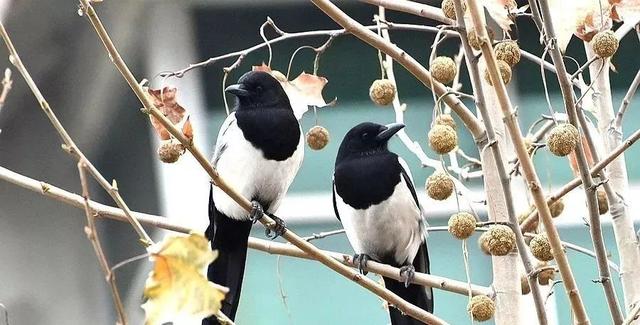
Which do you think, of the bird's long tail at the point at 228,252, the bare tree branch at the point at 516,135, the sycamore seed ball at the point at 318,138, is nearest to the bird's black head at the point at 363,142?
the bird's long tail at the point at 228,252

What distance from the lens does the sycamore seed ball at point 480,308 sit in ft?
3.64

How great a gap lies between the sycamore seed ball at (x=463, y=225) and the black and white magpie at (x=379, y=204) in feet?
2.73

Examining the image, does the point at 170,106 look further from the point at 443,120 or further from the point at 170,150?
the point at 443,120

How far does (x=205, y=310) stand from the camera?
2.30ft

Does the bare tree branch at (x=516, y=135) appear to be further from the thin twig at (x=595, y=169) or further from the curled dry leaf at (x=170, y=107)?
the curled dry leaf at (x=170, y=107)

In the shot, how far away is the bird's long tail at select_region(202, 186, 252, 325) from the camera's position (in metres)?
1.56

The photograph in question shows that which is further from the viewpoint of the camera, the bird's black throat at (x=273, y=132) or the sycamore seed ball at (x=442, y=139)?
the bird's black throat at (x=273, y=132)

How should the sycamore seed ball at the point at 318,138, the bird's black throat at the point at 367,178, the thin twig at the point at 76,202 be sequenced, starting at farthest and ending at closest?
the bird's black throat at the point at 367,178 < the sycamore seed ball at the point at 318,138 < the thin twig at the point at 76,202

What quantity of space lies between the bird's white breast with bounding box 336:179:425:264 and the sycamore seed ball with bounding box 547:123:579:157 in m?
0.99

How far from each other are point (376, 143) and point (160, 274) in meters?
1.39

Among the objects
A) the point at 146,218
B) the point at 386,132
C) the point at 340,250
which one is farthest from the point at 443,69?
the point at 340,250

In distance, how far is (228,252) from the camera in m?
1.64

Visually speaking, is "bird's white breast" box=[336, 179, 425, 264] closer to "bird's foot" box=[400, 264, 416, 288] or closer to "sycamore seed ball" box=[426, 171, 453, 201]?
"bird's foot" box=[400, 264, 416, 288]

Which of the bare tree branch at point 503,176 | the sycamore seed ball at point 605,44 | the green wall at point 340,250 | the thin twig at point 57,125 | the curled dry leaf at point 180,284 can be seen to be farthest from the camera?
the green wall at point 340,250
